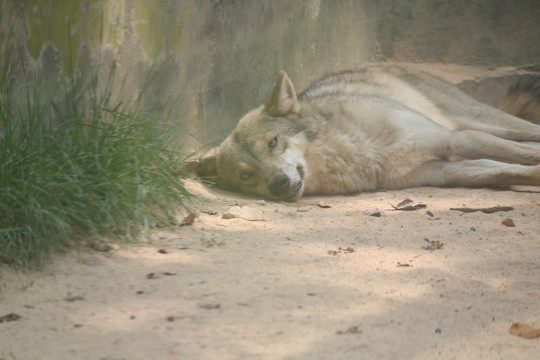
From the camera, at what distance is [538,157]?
4965mm

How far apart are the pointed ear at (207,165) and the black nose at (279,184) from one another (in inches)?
25.0

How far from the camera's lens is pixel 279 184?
462cm

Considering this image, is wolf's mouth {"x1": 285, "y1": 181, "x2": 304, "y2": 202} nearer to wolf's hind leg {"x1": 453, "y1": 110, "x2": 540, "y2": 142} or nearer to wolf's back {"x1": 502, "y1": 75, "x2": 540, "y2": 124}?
wolf's hind leg {"x1": 453, "y1": 110, "x2": 540, "y2": 142}

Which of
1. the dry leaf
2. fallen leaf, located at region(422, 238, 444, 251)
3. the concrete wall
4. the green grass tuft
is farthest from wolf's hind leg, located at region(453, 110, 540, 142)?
the dry leaf

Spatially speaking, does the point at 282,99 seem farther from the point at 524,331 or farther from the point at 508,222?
the point at 524,331

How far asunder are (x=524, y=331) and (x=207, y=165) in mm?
3369

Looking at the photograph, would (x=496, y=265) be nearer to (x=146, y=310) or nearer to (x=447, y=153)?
(x=146, y=310)

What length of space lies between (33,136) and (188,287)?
1312 mm

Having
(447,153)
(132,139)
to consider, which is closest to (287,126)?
(447,153)

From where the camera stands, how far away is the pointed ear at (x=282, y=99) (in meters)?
4.94

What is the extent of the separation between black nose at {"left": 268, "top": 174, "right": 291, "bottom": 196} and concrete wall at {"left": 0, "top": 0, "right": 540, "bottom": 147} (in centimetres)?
89

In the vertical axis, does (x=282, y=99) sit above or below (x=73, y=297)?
above

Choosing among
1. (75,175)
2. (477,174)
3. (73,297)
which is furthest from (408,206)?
(73,297)

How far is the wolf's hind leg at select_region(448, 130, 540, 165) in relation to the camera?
5020 mm
